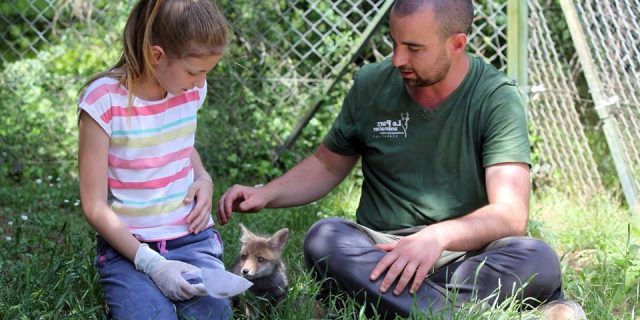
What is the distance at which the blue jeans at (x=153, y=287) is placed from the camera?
336 cm

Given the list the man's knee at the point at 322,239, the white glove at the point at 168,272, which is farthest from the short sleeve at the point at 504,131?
the white glove at the point at 168,272

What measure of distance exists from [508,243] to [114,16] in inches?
189

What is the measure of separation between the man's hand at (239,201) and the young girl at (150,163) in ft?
0.39

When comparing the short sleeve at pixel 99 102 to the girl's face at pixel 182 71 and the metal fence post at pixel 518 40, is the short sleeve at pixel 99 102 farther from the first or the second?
the metal fence post at pixel 518 40

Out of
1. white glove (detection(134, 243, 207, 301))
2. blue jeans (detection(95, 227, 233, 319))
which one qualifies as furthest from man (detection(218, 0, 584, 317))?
white glove (detection(134, 243, 207, 301))

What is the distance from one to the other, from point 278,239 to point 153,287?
682 mm

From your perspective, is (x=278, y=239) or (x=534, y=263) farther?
(x=278, y=239)

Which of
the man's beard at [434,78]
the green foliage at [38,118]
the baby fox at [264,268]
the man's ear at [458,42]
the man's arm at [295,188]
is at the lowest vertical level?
the green foliage at [38,118]

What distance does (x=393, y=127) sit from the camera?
3.96 m

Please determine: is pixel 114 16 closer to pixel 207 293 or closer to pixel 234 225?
pixel 234 225

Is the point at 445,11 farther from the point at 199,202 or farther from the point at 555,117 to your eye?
the point at 555,117

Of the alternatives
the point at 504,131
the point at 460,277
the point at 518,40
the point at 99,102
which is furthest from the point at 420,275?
the point at 518,40

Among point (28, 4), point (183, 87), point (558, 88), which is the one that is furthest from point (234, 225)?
point (28, 4)

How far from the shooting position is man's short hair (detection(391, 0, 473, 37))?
378cm
